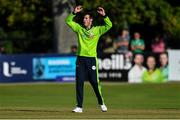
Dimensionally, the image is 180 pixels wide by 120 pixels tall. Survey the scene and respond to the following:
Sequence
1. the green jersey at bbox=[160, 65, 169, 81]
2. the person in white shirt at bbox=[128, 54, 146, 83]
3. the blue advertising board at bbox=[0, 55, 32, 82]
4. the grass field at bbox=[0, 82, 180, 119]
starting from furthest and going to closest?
the green jersey at bbox=[160, 65, 169, 81] → the person in white shirt at bbox=[128, 54, 146, 83] → the blue advertising board at bbox=[0, 55, 32, 82] → the grass field at bbox=[0, 82, 180, 119]

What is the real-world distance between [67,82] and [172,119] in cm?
1587

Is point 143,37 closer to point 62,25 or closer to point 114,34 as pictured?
point 114,34

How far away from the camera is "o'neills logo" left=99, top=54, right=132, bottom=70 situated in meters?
28.9

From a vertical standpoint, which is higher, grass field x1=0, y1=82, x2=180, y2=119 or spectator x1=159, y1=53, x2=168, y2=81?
spectator x1=159, y1=53, x2=168, y2=81

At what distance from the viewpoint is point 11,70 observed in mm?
28656

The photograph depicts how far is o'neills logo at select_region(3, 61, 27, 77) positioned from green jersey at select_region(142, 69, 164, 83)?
4.99 meters

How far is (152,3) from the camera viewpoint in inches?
1284

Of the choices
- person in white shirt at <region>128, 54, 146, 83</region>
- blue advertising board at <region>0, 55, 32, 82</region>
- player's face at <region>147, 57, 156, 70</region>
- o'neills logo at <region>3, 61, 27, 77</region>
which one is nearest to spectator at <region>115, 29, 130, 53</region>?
person in white shirt at <region>128, 54, 146, 83</region>

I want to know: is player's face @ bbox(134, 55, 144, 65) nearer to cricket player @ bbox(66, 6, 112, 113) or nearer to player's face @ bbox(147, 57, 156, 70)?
player's face @ bbox(147, 57, 156, 70)

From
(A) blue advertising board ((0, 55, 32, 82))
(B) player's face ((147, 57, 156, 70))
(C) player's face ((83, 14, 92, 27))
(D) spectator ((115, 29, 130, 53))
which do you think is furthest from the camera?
(D) spectator ((115, 29, 130, 53))

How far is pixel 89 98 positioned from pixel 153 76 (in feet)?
21.8

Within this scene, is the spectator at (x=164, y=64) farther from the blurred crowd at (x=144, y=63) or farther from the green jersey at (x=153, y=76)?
the green jersey at (x=153, y=76)

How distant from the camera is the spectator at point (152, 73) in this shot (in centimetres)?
2889

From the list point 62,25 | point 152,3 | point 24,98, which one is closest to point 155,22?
point 152,3
